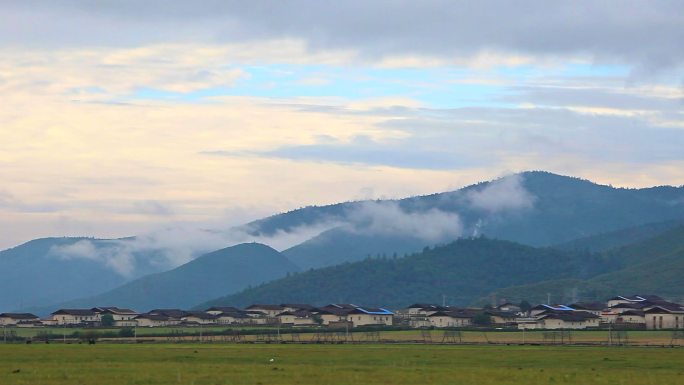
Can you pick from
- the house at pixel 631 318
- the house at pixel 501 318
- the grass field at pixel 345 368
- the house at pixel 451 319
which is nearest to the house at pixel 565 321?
the house at pixel 631 318

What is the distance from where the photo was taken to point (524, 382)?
5312 cm

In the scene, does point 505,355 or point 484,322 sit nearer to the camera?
point 505,355

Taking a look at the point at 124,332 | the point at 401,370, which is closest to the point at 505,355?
the point at 401,370

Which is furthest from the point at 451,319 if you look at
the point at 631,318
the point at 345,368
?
the point at 345,368

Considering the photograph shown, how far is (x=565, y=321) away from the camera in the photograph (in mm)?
174875

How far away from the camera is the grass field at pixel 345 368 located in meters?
54.0

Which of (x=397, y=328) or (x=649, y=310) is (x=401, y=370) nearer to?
(x=397, y=328)

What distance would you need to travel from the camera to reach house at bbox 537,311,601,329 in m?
174

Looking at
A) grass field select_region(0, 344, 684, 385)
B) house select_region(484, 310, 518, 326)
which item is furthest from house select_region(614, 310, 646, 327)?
grass field select_region(0, 344, 684, 385)

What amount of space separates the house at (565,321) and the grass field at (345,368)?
87169mm

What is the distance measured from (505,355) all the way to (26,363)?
106ft

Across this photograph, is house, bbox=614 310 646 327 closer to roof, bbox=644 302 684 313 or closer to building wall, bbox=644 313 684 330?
building wall, bbox=644 313 684 330

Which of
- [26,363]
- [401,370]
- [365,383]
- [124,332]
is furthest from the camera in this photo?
[124,332]

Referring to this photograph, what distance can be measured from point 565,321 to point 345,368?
382 feet
